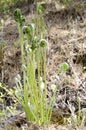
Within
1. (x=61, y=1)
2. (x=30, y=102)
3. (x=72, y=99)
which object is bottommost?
(x=72, y=99)

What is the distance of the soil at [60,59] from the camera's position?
10.3ft

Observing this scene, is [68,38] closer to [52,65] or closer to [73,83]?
[52,65]

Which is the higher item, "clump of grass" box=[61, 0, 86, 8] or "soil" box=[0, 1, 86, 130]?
"clump of grass" box=[61, 0, 86, 8]

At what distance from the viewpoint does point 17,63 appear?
165 inches

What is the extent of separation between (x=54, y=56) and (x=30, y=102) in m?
1.54

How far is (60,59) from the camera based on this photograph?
13.7 ft

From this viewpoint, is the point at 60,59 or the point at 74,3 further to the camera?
the point at 74,3

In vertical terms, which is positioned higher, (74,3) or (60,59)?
(74,3)

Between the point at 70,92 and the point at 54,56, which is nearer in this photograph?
the point at 70,92

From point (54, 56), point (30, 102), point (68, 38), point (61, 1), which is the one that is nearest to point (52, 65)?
point (54, 56)

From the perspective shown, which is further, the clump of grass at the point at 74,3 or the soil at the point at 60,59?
the clump of grass at the point at 74,3

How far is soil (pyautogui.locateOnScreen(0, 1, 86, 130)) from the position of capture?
3125 millimetres

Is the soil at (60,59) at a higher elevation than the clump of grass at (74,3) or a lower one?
lower

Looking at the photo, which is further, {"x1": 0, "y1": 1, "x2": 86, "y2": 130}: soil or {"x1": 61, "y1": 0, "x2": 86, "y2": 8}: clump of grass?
{"x1": 61, "y1": 0, "x2": 86, "y2": 8}: clump of grass
